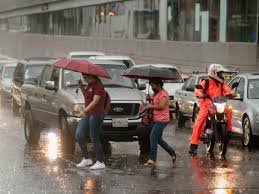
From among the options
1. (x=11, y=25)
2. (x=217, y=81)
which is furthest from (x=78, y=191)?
(x=11, y=25)

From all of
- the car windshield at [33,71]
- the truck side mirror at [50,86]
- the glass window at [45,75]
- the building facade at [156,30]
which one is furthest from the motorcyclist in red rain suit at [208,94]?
the building facade at [156,30]

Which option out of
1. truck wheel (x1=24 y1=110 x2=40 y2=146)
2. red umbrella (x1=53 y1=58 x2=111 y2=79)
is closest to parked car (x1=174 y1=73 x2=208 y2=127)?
truck wheel (x1=24 y1=110 x2=40 y2=146)

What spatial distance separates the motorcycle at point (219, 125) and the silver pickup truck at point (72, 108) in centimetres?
124

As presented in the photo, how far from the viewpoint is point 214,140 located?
1509 cm

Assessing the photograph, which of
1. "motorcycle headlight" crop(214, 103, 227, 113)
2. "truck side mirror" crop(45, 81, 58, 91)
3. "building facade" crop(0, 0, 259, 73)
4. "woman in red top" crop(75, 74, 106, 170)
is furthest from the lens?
"building facade" crop(0, 0, 259, 73)

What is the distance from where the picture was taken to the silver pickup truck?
1459 centimetres

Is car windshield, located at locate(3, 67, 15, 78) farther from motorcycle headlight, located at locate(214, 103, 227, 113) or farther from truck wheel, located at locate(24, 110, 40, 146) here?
motorcycle headlight, located at locate(214, 103, 227, 113)

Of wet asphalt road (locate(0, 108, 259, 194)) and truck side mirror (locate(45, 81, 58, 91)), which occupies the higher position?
truck side mirror (locate(45, 81, 58, 91))

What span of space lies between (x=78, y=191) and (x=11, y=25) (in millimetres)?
87606

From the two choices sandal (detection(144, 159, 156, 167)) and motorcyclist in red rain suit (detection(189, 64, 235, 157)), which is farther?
motorcyclist in red rain suit (detection(189, 64, 235, 157))

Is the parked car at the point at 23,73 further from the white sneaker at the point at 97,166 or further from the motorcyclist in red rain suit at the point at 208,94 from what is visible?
the white sneaker at the point at 97,166

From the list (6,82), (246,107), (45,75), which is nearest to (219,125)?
(246,107)

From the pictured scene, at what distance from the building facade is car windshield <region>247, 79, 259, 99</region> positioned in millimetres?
16284

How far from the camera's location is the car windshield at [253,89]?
56.5 ft
